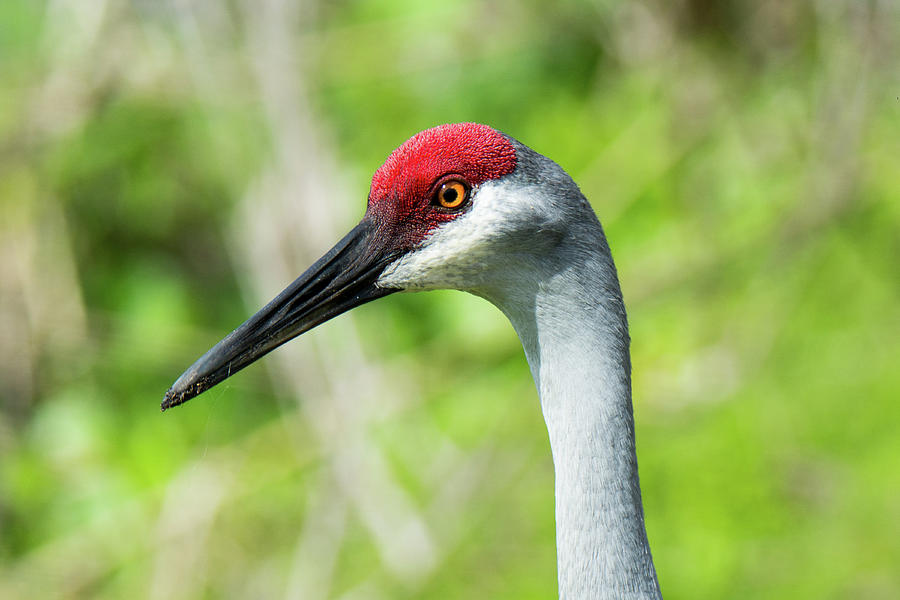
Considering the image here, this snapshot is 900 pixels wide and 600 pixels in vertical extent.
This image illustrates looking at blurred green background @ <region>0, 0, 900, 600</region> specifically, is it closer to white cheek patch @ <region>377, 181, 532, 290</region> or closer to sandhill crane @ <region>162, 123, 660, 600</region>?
sandhill crane @ <region>162, 123, 660, 600</region>

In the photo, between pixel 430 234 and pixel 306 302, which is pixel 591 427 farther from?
pixel 306 302

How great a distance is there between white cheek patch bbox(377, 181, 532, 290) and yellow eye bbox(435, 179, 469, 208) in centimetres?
2

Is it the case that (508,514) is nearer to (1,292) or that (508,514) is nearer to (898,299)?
(898,299)

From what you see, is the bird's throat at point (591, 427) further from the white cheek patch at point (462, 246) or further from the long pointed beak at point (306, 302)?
the long pointed beak at point (306, 302)

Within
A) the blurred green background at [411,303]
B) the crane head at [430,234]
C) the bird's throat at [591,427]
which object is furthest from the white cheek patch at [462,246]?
the blurred green background at [411,303]

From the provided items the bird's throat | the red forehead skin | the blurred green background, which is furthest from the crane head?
the blurred green background

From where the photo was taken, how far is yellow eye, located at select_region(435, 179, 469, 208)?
1.87 meters

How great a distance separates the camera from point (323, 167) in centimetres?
432

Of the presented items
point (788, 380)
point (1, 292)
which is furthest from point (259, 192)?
point (788, 380)

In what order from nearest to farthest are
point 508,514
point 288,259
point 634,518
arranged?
point 634,518, point 508,514, point 288,259

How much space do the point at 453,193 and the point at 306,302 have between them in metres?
0.36

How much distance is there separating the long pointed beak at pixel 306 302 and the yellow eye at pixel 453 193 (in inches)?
5.9

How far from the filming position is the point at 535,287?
1.89m

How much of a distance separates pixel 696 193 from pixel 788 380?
3.67 feet
